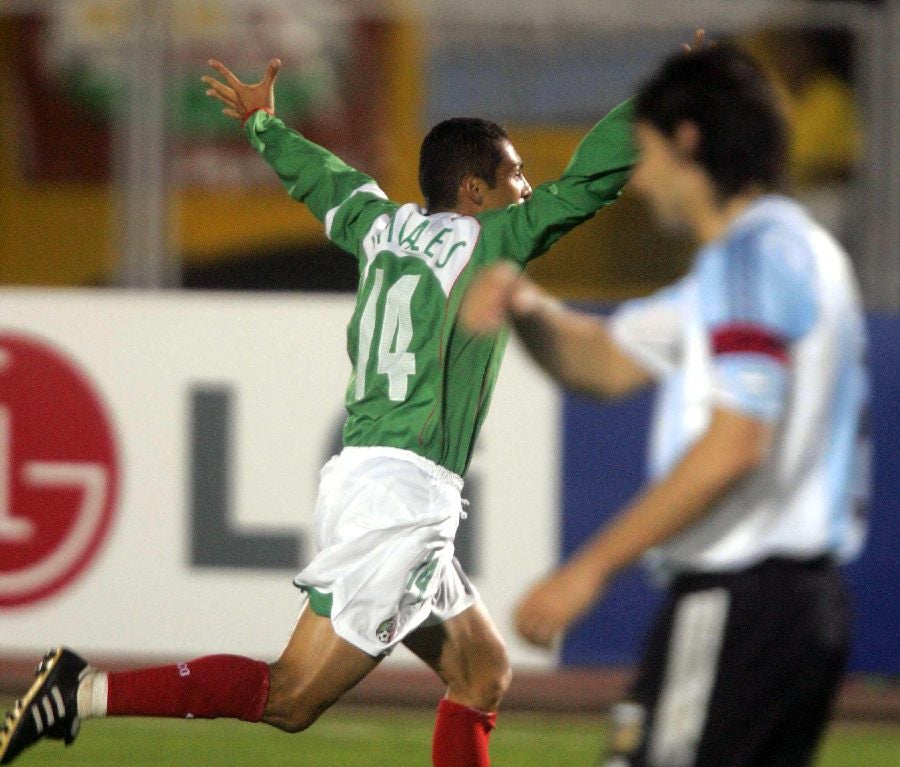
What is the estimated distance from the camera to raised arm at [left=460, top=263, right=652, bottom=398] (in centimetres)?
310

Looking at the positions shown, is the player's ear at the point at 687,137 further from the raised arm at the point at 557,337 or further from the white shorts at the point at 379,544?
the white shorts at the point at 379,544

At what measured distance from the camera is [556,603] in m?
2.84

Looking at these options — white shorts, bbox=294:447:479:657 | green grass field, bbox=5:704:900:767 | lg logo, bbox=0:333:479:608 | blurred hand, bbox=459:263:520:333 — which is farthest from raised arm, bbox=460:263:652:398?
lg logo, bbox=0:333:479:608

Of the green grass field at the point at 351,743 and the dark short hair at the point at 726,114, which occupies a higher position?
the dark short hair at the point at 726,114

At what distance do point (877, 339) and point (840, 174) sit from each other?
3.91 feet

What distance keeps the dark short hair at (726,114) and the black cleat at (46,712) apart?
2.02 m

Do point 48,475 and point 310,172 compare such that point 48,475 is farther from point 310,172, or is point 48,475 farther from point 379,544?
point 379,544

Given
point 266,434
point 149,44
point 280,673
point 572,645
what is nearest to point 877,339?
point 572,645

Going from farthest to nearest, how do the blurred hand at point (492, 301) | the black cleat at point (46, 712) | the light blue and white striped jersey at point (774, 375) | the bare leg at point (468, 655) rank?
the bare leg at point (468, 655), the black cleat at point (46, 712), the blurred hand at point (492, 301), the light blue and white striped jersey at point (774, 375)

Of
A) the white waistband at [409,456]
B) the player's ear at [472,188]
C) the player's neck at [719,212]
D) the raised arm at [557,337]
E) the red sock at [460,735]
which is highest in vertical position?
the player's neck at [719,212]

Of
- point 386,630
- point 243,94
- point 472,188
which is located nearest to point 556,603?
point 386,630

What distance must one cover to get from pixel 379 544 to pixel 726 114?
1.65m

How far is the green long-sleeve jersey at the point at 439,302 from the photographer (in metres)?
4.43

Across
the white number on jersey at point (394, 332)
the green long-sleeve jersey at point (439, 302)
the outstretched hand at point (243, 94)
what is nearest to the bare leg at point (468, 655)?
the green long-sleeve jersey at point (439, 302)
